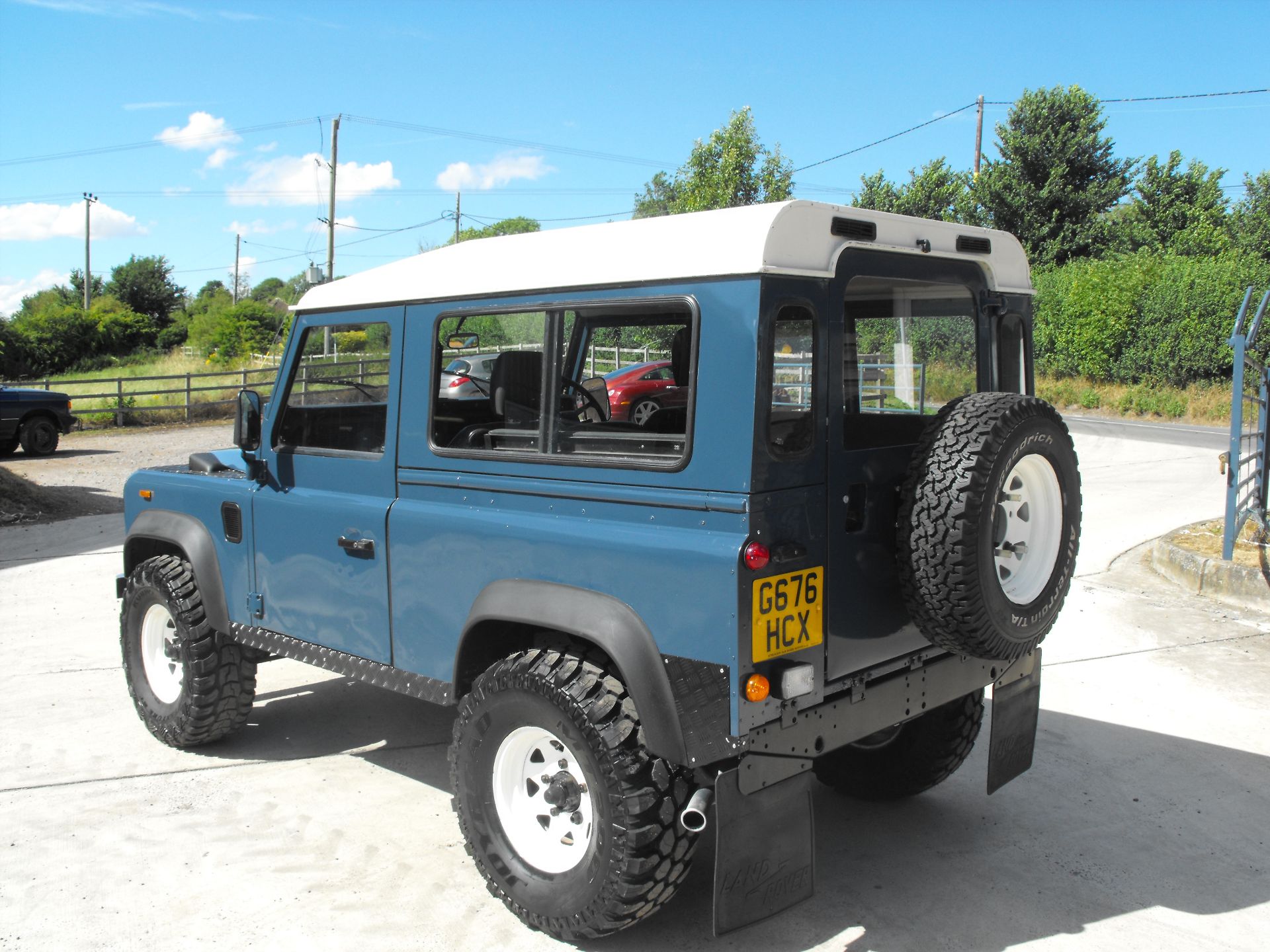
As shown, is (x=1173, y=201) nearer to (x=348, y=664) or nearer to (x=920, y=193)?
(x=920, y=193)

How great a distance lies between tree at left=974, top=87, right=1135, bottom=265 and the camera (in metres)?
32.7

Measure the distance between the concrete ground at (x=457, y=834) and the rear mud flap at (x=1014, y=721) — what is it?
342mm

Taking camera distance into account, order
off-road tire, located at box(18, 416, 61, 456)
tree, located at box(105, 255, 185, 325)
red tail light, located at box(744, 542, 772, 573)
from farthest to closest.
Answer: tree, located at box(105, 255, 185, 325)
off-road tire, located at box(18, 416, 61, 456)
red tail light, located at box(744, 542, 772, 573)

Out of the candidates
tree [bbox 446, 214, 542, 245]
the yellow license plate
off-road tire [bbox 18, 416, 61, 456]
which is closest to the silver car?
the yellow license plate

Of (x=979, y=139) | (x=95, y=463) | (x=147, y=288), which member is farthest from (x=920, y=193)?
(x=147, y=288)

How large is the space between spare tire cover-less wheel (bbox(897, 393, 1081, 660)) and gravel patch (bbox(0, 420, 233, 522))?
37.0ft

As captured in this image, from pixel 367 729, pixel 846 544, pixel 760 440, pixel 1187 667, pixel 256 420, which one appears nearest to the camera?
pixel 760 440

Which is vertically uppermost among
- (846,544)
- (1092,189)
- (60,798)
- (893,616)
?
(1092,189)

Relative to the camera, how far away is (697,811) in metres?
2.95

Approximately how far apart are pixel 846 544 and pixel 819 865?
143 centimetres

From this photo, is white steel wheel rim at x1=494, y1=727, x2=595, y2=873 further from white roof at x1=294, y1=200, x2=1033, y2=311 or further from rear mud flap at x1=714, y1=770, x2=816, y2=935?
white roof at x1=294, y1=200, x2=1033, y2=311

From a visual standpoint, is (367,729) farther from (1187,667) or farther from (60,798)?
(1187,667)

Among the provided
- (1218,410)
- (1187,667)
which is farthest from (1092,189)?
(1187,667)

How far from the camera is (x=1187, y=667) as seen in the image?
20.0 feet
